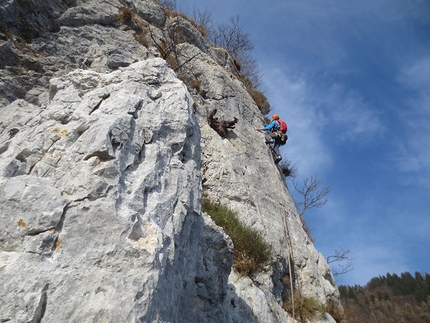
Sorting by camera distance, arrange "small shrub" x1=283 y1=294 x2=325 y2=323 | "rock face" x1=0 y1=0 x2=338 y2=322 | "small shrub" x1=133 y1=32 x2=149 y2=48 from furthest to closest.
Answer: "small shrub" x1=133 y1=32 x2=149 y2=48, "small shrub" x1=283 y1=294 x2=325 y2=323, "rock face" x1=0 y1=0 x2=338 y2=322

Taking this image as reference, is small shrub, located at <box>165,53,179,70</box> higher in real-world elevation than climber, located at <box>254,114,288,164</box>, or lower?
higher

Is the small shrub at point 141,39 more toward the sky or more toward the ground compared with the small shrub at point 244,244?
more toward the sky

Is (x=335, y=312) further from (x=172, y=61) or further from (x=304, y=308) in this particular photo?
(x=172, y=61)

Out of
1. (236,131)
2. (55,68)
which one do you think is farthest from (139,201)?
(236,131)

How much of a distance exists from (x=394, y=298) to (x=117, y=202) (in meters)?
48.5

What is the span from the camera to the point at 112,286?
2.59 metres

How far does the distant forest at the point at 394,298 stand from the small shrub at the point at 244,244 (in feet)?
71.5

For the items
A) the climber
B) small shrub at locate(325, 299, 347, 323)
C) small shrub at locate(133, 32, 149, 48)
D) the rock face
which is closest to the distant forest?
the climber

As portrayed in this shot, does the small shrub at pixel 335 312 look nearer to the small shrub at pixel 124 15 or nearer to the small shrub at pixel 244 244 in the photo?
the small shrub at pixel 244 244

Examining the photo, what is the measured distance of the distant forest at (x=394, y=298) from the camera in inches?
1242

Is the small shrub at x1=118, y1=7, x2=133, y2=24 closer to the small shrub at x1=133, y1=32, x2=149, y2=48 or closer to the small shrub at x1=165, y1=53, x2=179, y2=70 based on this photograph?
the small shrub at x1=133, y1=32, x2=149, y2=48

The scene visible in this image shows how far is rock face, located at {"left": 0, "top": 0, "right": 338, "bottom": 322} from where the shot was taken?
2596 mm

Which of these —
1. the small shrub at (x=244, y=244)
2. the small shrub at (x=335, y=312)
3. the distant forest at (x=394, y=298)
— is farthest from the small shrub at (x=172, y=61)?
the distant forest at (x=394, y=298)

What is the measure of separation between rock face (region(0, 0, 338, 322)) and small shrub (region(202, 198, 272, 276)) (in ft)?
0.78
